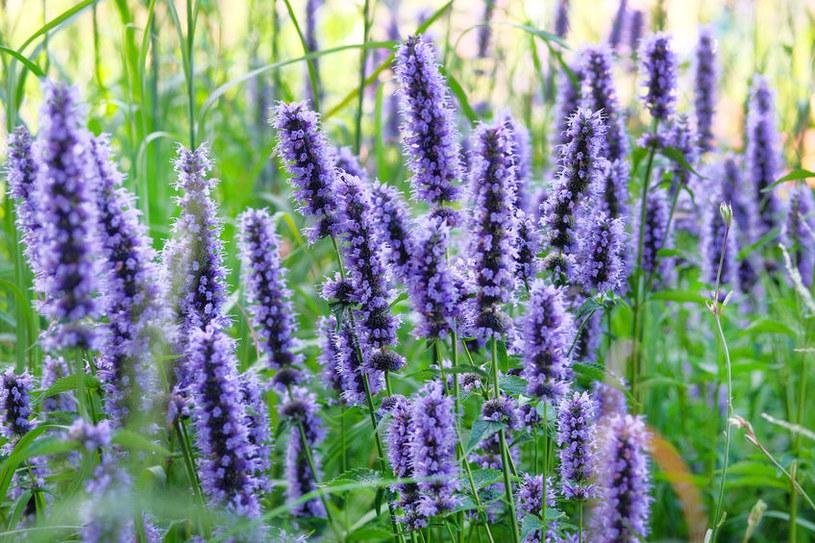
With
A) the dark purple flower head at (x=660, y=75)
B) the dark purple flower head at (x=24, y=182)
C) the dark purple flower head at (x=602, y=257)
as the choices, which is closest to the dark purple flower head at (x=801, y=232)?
the dark purple flower head at (x=660, y=75)

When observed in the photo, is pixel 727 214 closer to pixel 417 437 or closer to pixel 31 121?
pixel 417 437

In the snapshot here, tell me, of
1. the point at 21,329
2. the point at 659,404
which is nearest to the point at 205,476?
the point at 21,329

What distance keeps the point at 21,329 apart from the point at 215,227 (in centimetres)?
116

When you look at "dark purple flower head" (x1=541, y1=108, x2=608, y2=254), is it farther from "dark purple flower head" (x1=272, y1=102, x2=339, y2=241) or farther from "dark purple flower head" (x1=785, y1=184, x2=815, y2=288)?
"dark purple flower head" (x1=785, y1=184, x2=815, y2=288)

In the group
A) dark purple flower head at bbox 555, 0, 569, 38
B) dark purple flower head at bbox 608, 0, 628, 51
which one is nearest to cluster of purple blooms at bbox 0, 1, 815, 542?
dark purple flower head at bbox 608, 0, 628, 51

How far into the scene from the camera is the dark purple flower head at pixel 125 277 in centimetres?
222

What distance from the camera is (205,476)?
7.48ft

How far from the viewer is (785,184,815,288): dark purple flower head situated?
441 cm

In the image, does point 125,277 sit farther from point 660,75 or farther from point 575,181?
point 660,75

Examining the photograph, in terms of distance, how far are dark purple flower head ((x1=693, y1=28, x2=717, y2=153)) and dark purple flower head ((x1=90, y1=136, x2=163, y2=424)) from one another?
11.1ft

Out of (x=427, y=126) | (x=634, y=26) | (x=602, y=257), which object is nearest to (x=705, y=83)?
(x=634, y=26)

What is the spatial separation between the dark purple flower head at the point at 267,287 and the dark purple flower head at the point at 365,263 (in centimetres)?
22

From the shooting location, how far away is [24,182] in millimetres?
2600

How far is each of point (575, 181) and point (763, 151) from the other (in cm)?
260
